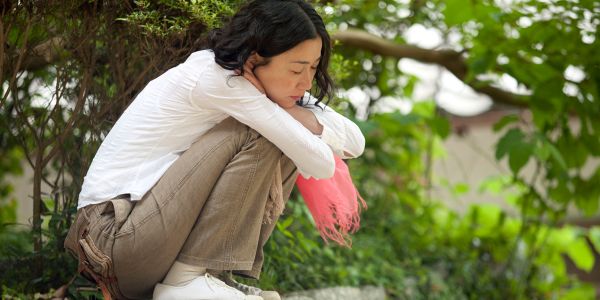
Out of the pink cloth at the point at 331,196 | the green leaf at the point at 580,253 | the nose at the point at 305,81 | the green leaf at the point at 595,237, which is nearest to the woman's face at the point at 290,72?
the nose at the point at 305,81

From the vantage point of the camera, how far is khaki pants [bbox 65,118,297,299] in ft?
6.58

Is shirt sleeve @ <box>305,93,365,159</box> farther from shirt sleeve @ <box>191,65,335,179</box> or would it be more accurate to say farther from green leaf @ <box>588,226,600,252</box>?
green leaf @ <box>588,226,600,252</box>

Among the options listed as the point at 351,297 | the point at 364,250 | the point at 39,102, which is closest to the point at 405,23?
the point at 364,250

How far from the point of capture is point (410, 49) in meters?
4.52

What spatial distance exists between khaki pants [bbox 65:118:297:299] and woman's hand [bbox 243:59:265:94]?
129 millimetres

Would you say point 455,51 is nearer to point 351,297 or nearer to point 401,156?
point 401,156

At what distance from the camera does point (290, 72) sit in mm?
2145

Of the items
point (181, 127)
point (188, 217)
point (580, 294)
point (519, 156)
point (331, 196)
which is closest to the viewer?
point (188, 217)

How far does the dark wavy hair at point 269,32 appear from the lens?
2.11 m

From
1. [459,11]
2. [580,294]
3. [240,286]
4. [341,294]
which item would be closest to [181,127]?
[240,286]

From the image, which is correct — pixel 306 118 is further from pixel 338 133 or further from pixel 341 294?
pixel 341 294

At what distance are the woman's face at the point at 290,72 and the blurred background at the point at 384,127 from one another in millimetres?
354

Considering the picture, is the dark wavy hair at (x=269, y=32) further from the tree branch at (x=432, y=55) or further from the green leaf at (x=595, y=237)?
the green leaf at (x=595, y=237)

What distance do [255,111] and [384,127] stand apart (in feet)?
8.89
